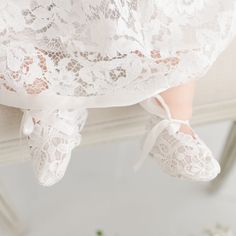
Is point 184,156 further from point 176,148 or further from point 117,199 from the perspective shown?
point 117,199

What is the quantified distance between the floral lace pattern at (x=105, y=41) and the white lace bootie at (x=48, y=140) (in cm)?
6

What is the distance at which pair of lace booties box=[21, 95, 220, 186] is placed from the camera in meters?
0.74

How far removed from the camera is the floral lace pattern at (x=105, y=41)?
0.65 m

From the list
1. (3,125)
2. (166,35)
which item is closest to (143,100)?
(166,35)

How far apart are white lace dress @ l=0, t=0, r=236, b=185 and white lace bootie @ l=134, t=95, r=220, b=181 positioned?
0.06m

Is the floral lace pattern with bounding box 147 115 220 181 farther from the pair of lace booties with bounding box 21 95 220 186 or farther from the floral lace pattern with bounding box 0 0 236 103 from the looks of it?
the floral lace pattern with bounding box 0 0 236 103

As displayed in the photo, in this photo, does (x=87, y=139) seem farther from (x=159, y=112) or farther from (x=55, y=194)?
(x=55, y=194)

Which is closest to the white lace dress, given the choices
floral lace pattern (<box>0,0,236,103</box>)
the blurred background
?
floral lace pattern (<box>0,0,236,103</box>)

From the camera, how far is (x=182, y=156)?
0.75 metres

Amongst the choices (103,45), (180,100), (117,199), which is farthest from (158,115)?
(117,199)

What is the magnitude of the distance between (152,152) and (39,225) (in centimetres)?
65

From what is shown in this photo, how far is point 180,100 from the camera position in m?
0.77

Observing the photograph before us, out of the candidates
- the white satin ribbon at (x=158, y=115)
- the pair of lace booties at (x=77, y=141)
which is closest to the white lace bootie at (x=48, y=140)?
the pair of lace booties at (x=77, y=141)

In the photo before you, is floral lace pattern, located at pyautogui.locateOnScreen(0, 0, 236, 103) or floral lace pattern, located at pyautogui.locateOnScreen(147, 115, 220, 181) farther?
floral lace pattern, located at pyautogui.locateOnScreen(147, 115, 220, 181)
